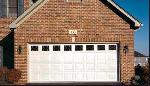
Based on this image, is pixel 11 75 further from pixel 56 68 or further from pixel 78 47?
pixel 78 47

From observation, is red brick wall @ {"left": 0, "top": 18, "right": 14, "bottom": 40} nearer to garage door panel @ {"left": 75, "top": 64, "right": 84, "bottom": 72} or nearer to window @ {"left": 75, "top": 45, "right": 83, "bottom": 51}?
window @ {"left": 75, "top": 45, "right": 83, "bottom": 51}

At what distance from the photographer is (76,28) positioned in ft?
69.2

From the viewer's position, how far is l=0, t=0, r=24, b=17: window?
24.4 metres

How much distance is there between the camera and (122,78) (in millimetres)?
21000

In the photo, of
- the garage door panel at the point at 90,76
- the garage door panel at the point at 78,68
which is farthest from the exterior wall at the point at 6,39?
the garage door panel at the point at 90,76

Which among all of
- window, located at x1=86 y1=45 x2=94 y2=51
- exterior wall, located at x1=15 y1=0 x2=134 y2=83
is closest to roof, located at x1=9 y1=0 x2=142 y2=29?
exterior wall, located at x1=15 y1=0 x2=134 y2=83

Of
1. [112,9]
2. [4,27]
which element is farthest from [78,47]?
[4,27]

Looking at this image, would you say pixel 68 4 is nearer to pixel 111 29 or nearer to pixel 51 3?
pixel 51 3

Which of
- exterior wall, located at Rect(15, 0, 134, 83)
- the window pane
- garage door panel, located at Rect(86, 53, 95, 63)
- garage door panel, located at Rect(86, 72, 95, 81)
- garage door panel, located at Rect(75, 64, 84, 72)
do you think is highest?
the window pane

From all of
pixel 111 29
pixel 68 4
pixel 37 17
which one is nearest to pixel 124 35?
pixel 111 29

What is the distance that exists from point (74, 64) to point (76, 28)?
204cm

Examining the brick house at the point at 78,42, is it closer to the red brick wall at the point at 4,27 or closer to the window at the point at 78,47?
the window at the point at 78,47

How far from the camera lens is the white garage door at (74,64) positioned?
21.2m

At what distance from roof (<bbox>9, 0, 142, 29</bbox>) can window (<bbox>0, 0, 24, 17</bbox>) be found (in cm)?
349
